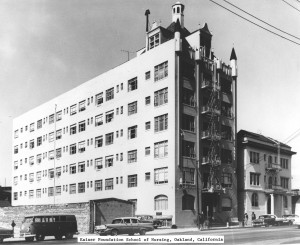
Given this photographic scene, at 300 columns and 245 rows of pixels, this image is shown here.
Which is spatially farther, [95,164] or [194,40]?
[95,164]

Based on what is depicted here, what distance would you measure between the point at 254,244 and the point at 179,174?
88.0ft

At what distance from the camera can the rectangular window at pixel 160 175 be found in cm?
4975

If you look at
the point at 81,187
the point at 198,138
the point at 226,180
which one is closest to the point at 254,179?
the point at 226,180

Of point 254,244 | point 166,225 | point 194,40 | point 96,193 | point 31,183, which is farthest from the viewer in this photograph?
point 31,183

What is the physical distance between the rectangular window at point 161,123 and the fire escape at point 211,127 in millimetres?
5242

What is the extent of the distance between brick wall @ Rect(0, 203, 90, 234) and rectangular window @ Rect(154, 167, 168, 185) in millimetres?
11236

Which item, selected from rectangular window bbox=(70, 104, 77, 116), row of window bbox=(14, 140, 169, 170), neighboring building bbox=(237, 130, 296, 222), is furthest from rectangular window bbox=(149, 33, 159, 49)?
neighboring building bbox=(237, 130, 296, 222)

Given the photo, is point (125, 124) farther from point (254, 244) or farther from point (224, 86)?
point (254, 244)

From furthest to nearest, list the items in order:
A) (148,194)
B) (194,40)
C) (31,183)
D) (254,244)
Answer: (31,183)
(194,40)
(148,194)
(254,244)

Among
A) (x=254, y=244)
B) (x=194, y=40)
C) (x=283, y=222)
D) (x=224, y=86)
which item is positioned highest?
(x=194, y=40)

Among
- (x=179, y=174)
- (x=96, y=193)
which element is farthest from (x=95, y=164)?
(x=179, y=174)

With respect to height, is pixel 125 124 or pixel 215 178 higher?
pixel 125 124

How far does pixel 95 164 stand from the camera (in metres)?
62.3

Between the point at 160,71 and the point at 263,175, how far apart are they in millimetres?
24104
